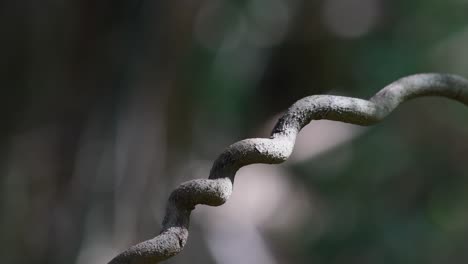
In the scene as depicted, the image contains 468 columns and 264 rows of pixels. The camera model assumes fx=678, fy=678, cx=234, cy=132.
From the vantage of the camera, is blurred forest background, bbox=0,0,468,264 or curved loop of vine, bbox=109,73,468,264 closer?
curved loop of vine, bbox=109,73,468,264

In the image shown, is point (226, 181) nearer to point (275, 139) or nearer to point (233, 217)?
point (275, 139)

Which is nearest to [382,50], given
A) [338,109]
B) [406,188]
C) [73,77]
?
[406,188]

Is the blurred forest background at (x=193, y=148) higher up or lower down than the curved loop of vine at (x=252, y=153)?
higher up

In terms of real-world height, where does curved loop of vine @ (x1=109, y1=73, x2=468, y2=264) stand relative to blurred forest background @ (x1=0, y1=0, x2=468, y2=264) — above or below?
below

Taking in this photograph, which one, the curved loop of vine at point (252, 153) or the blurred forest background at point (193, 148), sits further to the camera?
the blurred forest background at point (193, 148)
